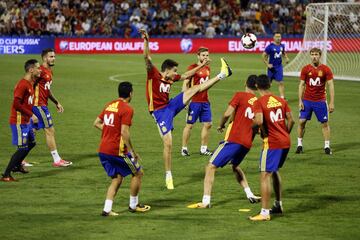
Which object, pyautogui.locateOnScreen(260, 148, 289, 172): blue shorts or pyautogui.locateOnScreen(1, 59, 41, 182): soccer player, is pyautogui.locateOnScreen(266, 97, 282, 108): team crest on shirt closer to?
pyautogui.locateOnScreen(260, 148, 289, 172): blue shorts

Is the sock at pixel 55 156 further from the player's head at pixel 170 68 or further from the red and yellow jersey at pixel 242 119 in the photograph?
the red and yellow jersey at pixel 242 119

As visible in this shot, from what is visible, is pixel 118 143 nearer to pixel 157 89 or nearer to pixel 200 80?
pixel 157 89

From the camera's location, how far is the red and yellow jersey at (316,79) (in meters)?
17.5

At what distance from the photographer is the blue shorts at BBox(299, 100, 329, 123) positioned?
57.5 ft

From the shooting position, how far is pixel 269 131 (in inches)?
449

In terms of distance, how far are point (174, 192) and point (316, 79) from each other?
18.3ft

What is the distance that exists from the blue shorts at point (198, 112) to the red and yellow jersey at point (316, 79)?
7.64 feet

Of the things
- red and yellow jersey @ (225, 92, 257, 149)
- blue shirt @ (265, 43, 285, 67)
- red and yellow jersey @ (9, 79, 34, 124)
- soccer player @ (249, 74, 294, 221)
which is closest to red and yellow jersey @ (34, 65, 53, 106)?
red and yellow jersey @ (9, 79, 34, 124)

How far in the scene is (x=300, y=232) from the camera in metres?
10.7

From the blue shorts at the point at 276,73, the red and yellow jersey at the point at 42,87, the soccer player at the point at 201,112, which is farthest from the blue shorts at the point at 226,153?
the blue shorts at the point at 276,73

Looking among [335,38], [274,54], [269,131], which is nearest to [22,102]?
[269,131]

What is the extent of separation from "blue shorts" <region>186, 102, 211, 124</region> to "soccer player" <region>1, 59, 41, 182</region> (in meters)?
4.14

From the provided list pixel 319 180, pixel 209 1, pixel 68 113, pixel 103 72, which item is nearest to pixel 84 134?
pixel 68 113

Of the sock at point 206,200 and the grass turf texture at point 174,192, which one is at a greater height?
the sock at point 206,200
